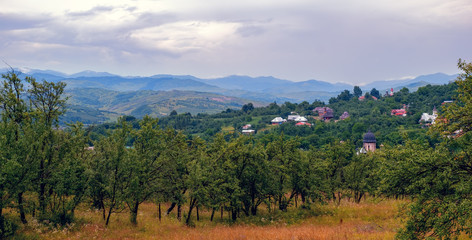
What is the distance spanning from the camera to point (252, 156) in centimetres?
2964

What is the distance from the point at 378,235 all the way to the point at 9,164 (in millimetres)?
22000

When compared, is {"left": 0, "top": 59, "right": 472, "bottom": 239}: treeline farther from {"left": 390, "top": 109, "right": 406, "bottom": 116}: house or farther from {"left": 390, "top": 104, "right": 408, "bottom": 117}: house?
{"left": 390, "top": 109, "right": 406, "bottom": 116}: house

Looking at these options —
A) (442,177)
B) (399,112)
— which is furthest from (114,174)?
(399,112)

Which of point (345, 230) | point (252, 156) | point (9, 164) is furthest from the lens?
point (252, 156)

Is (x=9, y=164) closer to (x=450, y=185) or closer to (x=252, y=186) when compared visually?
(x=252, y=186)

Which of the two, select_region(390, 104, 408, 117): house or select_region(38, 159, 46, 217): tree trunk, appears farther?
select_region(390, 104, 408, 117): house

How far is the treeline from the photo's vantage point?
14.9m

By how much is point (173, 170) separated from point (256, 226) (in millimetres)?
8592

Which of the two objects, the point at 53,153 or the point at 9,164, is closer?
the point at 9,164

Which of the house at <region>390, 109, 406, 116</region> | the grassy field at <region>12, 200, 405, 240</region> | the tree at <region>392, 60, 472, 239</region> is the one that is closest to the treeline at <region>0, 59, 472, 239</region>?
the tree at <region>392, 60, 472, 239</region>

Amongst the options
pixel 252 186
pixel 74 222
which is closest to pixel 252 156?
pixel 252 186

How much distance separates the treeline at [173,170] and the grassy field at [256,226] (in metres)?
1.30

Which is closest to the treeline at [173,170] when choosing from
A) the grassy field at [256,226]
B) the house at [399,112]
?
the grassy field at [256,226]

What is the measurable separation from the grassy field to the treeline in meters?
1.30
